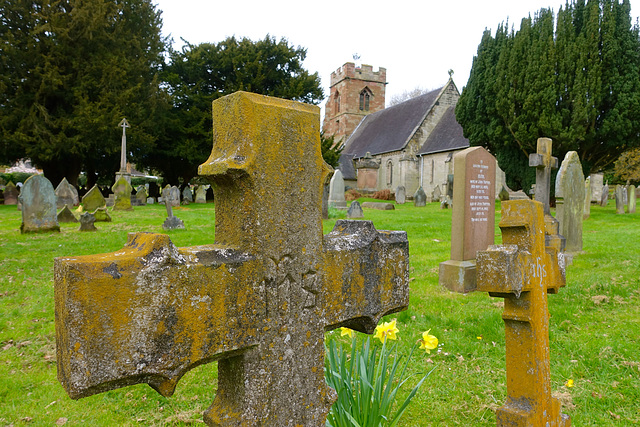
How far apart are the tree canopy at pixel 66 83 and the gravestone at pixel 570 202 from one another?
2098cm

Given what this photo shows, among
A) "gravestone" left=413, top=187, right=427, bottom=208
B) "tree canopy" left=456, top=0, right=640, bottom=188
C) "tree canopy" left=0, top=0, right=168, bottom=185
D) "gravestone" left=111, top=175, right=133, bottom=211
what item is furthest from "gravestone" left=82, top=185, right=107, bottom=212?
"tree canopy" left=456, top=0, right=640, bottom=188

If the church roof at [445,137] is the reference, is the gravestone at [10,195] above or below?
below

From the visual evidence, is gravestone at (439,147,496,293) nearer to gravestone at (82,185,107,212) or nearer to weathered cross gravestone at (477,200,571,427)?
weathered cross gravestone at (477,200,571,427)

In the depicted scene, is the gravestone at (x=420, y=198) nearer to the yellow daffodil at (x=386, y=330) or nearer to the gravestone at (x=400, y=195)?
the gravestone at (x=400, y=195)

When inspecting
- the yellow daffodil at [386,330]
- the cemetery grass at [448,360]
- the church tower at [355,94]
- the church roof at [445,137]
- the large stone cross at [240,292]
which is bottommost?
the cemetery grass at [448,360]

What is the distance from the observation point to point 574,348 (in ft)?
12.6

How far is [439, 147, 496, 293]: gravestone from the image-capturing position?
6000 millimetres

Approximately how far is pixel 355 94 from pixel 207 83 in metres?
20.1

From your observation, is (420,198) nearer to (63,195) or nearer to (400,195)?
(400,195)

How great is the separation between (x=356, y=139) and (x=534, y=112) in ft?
82.0

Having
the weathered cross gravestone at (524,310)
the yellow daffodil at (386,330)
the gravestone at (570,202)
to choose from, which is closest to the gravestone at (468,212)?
the gravestone at (570,202)

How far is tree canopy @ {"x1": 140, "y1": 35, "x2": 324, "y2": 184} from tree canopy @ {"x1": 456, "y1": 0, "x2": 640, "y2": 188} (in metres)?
12.3

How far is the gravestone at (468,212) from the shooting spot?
6000 mm

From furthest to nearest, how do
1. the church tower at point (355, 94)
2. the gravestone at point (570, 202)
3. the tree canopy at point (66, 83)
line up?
the church tower at point (355, 94), the tree canopy at point (66, 83), the gravestone at point (570, 202)
